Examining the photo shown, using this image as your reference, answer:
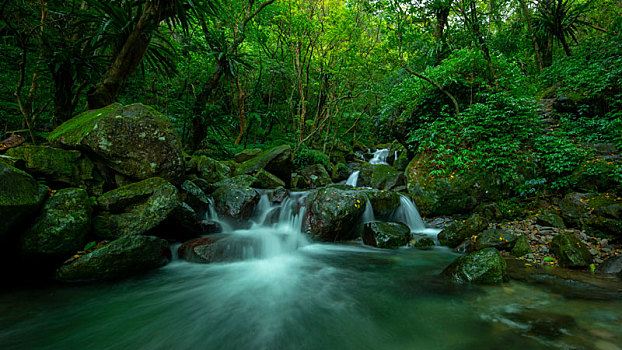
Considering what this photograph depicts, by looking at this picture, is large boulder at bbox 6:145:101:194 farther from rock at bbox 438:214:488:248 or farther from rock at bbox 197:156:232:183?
rock at bbox 438:214:488:248

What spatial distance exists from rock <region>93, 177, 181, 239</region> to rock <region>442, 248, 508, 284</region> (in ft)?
14.4

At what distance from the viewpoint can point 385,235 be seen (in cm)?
501

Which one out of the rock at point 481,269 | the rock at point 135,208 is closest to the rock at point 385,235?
the rock at point 481,269

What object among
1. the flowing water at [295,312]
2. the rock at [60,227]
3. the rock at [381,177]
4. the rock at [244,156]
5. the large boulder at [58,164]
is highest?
the rock at [244,156]

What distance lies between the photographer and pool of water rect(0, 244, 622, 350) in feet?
6.88

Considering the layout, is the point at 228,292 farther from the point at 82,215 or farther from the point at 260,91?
the point at 260,91

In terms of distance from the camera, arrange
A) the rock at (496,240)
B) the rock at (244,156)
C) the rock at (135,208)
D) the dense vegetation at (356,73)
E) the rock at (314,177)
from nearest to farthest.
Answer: the rock at (135,208) < the rock at (496,240) < the dense vegetation at (356,73) < the rock at (244,156) < the rock at (314,177)

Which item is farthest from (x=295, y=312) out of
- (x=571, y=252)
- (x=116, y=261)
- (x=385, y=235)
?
(x=571, y=252)

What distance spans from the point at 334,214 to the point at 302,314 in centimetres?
264

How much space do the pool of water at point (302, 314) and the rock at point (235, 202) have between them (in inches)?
83.4

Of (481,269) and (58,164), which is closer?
(481,269)

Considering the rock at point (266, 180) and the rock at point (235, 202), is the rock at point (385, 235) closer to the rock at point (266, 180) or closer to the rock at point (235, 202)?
the rock at point (235, 202)

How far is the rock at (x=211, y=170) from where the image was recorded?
285 inches

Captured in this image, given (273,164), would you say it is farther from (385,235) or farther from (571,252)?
(571,252)
